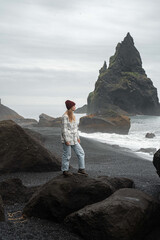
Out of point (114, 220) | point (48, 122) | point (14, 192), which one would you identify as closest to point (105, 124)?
point (48, 122)

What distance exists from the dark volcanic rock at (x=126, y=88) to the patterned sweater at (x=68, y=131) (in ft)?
387

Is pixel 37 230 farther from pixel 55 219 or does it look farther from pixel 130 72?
pixel 130 72

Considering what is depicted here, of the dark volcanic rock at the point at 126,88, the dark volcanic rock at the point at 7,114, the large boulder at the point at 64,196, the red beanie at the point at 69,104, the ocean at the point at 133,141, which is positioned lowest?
the ocean at the point at 133,141

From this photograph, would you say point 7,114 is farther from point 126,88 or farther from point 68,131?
point 68,131

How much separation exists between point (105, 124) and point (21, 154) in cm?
3382

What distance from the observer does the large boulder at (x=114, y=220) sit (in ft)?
22.0

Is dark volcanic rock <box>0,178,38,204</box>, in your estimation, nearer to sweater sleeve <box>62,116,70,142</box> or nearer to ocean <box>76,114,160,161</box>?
sweater sleeve <box>62,116,70,142</box>

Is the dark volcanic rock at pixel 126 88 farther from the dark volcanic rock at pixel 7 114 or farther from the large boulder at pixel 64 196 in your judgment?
the large boulder at pixel 64 196

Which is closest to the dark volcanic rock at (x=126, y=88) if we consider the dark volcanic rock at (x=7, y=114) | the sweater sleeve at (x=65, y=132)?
the dark volcanic rock at (x=7, y=114)

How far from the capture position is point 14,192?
898 centimetres

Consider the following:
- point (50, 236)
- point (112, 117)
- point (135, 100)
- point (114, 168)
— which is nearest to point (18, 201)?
point (50, 236)

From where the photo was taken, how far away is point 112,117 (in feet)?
160

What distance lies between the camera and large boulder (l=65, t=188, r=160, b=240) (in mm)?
6695

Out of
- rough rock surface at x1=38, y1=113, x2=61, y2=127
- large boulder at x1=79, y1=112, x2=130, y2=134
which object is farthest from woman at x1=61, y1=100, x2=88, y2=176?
large boulder at x1=79, y1=112, x2=130, y2=134
